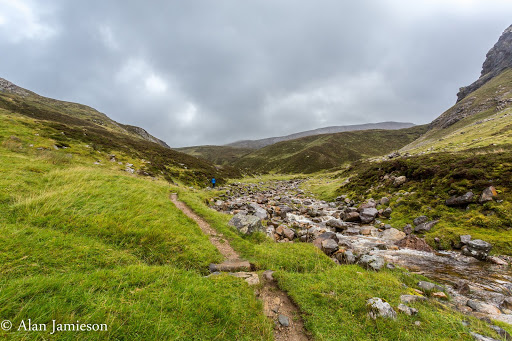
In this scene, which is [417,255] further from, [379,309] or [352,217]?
[379,309]

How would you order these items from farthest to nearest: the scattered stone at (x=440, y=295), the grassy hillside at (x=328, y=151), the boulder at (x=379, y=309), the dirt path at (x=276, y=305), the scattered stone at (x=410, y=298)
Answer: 1. the grassy hillside at (x=328, y=151)
2. the scattered stone at (x=440, y=295)
3. the scattered stone at (x=410, y=298)
4. the boulder at (x=379, y=309)
5. the dirt path at (x=276, y=305)

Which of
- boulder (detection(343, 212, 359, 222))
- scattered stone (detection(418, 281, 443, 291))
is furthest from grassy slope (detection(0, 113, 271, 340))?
boulder (detection(343, 212, 359, 222))

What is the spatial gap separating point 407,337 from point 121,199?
11.1 m

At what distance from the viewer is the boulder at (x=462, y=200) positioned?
39.2ft

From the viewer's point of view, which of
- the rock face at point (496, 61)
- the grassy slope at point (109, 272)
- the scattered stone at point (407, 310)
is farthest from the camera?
the rock face at point (496, 61)

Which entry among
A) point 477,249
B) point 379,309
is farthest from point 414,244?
point 379,309

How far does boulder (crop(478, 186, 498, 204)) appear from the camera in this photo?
1120cm

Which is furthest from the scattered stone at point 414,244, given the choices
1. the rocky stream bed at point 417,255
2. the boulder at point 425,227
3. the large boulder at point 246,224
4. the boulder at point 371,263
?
the large boulder at point 246,224

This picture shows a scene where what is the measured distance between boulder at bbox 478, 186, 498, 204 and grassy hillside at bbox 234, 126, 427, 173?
7617cm

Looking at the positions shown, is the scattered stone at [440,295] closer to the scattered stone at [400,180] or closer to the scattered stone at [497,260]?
the scattered stone at [497,260]

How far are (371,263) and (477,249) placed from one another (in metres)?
5.81

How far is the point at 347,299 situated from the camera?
212 inches

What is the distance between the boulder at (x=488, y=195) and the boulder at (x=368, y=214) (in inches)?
230

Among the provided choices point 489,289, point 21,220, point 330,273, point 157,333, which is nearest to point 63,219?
point 21,220
